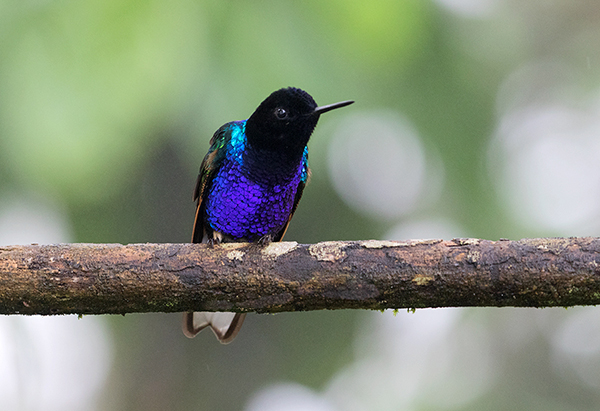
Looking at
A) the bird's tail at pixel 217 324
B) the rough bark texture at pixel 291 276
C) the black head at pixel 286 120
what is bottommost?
the bird's tail at pixel 217 324

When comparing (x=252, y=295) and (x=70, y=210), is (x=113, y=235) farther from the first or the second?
(x=252, y=295)

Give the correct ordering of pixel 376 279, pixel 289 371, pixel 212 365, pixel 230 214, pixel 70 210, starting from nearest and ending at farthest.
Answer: pixel 376 279 → pixel 230 214 → pixel 70 210 → pixel 212 365 → pixel 289 371

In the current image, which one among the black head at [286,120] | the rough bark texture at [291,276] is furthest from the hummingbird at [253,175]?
the rough bark texture at [291,276]

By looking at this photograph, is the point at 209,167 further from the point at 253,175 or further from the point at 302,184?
the point at 302,184

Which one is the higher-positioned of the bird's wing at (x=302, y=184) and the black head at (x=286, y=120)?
the black head at (x=286, y=120)

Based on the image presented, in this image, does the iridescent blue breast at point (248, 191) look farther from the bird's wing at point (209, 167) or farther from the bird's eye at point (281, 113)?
the bird's eye at point (281, 113)

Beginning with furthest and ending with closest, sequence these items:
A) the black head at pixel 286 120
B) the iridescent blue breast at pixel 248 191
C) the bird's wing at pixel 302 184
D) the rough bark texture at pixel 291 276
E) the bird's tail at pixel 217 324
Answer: the bird's wing at pixel 302 184, the bird's tail at pixel 217 324, the iridescent blue breast at pixel 248 191, the black head at pixel 286 120, the rough bark texture at pixel 291 276

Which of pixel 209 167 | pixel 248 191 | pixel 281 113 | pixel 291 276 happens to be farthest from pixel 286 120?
pixel 291 276

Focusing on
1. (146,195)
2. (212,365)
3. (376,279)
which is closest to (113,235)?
(146,195)
